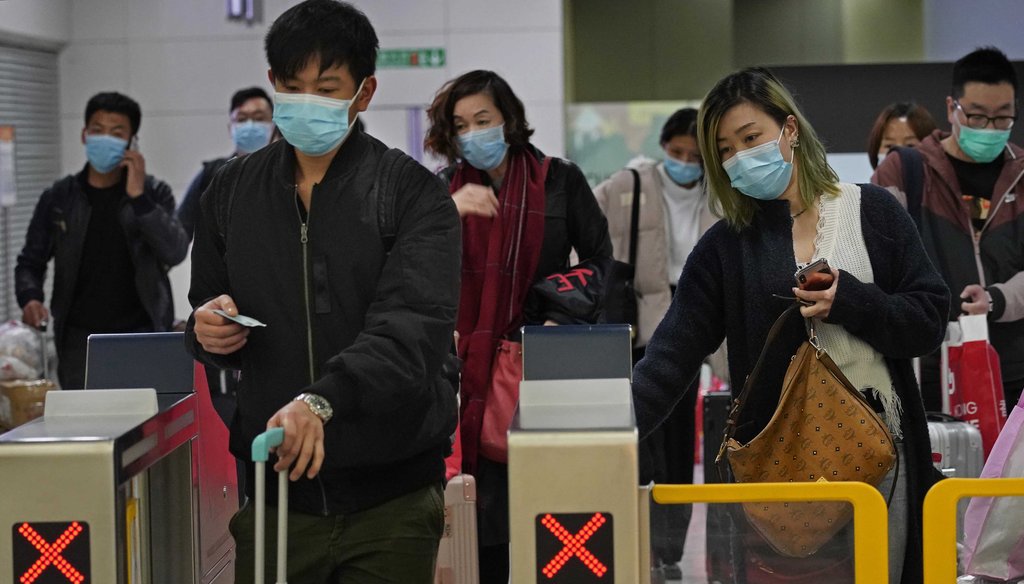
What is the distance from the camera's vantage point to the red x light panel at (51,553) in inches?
78.5

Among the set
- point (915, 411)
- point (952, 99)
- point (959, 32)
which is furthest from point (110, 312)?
point (959, 32)

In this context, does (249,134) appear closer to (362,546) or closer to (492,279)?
(492,279)

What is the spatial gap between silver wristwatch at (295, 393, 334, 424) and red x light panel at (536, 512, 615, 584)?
1.12 ft

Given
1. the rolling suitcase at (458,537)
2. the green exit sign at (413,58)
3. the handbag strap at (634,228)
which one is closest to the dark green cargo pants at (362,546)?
the rolling suitcase at (458,537)

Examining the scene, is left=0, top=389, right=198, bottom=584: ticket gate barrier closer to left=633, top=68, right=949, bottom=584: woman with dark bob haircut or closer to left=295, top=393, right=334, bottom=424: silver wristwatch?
left=295, top=393, right=334, bottom=424: silver wristwatch

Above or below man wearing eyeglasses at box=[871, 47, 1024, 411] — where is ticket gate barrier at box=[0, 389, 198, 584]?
below

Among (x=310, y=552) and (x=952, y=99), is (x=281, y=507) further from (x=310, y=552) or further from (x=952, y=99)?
(x=952, y=99)

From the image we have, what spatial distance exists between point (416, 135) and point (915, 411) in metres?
6.13

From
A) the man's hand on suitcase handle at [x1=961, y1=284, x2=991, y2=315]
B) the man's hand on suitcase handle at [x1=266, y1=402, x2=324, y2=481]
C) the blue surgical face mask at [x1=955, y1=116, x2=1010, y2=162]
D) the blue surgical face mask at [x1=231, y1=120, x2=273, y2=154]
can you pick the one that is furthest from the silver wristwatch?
the blue surgical face mask at [x1=231, y1=120, x2=273, y2=154]

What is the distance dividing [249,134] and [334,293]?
377 cm

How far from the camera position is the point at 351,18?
2.31 meters

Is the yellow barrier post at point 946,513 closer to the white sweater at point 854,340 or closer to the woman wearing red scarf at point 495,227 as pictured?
the white sweater at point 854,340

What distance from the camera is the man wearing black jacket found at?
2.21 metres

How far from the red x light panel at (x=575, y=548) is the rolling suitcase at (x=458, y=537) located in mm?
1482
